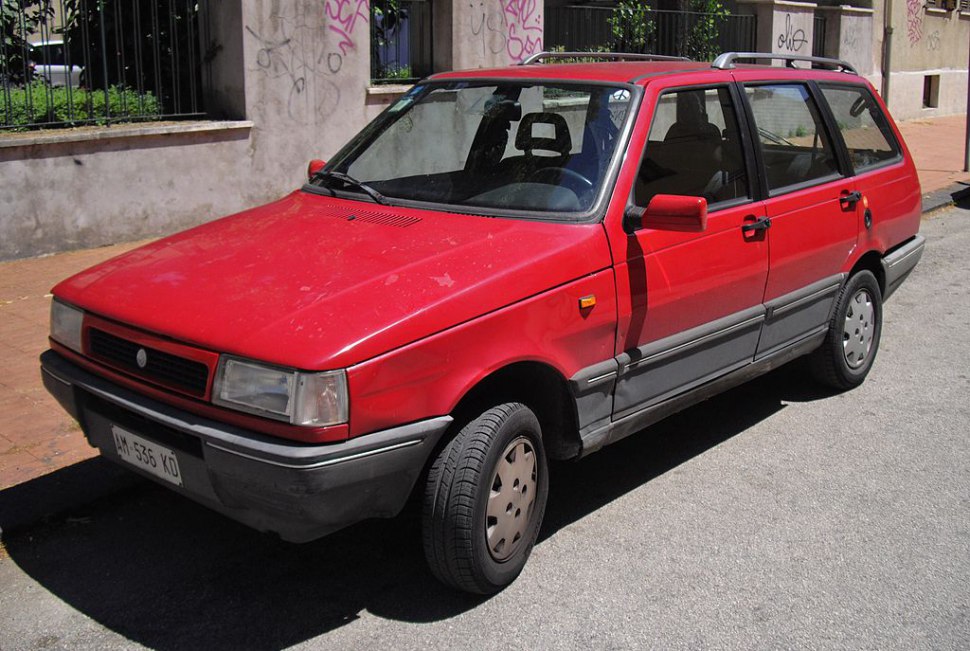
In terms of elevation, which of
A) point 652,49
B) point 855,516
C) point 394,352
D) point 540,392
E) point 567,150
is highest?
point 652,49

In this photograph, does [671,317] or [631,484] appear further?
[631,484]

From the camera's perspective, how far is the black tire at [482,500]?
356 centimetres

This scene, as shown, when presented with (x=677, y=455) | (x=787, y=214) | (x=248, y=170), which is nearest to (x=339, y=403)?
(x=677, y=455)

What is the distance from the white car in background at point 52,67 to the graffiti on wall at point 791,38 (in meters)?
12.1

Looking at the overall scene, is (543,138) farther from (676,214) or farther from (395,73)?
(395,73)

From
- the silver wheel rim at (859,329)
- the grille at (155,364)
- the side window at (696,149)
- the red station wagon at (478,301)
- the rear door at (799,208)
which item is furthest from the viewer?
the silver wheel rim at (859,329)

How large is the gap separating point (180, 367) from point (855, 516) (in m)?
2.79

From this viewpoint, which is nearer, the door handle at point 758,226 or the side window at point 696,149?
the side window at point 696,149

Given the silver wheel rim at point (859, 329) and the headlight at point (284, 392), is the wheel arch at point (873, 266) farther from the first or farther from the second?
the headlight at point (284, 392)

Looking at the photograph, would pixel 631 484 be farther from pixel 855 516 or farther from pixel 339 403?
pixel 339 403

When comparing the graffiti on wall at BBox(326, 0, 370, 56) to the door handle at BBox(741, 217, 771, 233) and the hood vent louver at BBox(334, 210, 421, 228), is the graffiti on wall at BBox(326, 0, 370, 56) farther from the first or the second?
the door handle at BBox(741, 217, 771, 233)

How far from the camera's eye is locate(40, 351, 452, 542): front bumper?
3.24 meters

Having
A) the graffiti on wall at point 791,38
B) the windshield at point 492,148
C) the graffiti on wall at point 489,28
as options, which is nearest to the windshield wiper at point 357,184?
the windshield at point 492,148

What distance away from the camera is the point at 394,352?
3.36 metres
